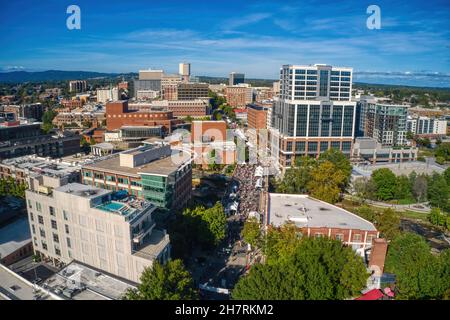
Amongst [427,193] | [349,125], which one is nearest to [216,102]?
[349,125]

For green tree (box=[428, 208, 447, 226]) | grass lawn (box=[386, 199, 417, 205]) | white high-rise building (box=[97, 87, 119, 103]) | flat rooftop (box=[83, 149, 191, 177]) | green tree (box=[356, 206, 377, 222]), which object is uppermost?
white high-rise building (box=[97, 87, 119, 103])

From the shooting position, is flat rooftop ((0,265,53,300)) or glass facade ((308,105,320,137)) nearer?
flat rooftop ((0,265,53,300))

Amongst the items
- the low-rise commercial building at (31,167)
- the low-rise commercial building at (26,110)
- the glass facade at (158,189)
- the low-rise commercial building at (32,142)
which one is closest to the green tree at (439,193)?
the glass facade at (158,189)

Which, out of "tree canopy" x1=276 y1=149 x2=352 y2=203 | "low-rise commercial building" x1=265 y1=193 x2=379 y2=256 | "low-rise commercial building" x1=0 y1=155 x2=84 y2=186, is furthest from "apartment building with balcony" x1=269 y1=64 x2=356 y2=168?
"low-rise commercial building" x1=0 y1=155 x2=84 y2=186

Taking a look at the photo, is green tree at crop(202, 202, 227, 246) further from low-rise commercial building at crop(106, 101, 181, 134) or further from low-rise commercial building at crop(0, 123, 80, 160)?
low-rise commercial building at crop(106, 101, 181, 134)

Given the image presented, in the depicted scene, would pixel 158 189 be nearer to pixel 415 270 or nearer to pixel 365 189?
pixel 415 270

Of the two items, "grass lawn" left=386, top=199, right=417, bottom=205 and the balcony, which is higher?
the balcony

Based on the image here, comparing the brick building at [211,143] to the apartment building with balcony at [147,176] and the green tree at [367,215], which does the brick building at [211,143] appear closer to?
the apartment building with balcony at [147,176]
